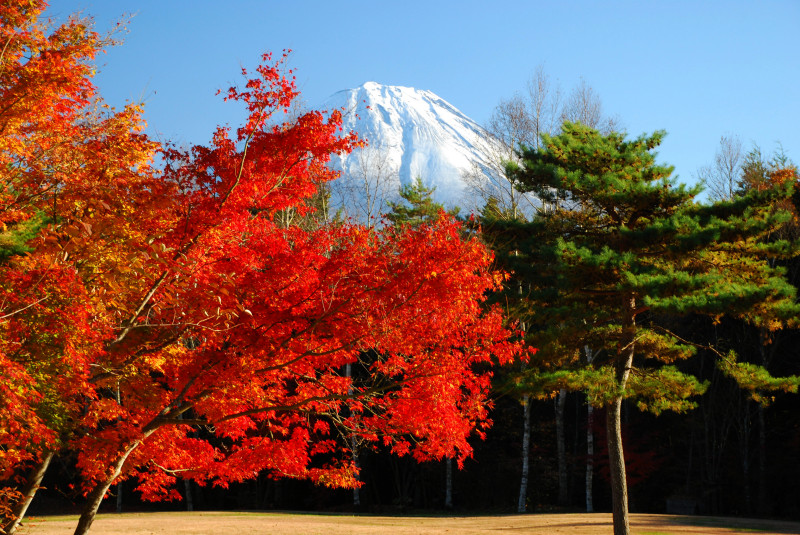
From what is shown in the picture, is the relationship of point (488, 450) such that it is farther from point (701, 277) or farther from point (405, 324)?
point (405, 324)

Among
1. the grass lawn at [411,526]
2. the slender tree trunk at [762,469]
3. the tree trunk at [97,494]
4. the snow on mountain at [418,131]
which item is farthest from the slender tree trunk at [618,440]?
the snow on mountain at [418,131]

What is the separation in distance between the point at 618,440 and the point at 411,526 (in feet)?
21.9

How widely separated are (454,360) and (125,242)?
4.24m

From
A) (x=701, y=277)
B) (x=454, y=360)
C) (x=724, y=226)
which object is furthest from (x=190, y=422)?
(x=724, y=226)

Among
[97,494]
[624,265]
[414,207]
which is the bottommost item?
[97,494]

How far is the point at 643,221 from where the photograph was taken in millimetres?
14266

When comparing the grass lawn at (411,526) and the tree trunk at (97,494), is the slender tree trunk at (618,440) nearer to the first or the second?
the grass lawn at (411,526)

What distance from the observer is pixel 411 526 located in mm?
17953

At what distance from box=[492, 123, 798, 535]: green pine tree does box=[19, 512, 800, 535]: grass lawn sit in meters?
3.65

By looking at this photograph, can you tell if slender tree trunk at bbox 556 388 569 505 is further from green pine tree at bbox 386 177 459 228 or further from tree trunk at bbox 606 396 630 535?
green pine tree at bbox 386 177 459 228

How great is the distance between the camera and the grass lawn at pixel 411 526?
630 inches

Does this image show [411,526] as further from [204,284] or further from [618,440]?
[204,284]

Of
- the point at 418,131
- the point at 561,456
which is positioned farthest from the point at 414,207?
the point at 418,131

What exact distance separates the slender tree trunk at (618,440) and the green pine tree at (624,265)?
28 mm
